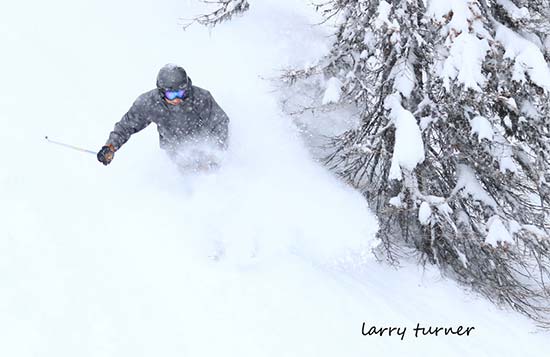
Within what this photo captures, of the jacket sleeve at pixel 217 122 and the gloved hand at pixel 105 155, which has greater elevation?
the jacket sleeve at pixel 217 122

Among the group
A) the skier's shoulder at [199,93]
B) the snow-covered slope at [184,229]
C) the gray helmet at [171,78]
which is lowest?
the snow-covered slope at [184,229]

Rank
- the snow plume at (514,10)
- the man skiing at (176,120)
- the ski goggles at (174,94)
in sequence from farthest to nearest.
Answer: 1. the snow plume at (514,10)
2. the man skiing at (176,120)
3. the ski goggles at (174,94)

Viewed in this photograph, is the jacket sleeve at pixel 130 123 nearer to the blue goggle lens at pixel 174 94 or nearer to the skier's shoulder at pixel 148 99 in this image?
the skier's shoulder at pixel 148 99

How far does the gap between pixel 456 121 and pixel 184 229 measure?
4014 millimetres

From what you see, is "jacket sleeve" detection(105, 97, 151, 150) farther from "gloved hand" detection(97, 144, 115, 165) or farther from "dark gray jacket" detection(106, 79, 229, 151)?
"gloved hand" detection(97, 144, 115, 165)

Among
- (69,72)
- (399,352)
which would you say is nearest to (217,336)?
(399,352)

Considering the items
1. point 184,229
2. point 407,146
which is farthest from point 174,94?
point 407,146

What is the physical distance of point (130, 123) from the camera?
603cm

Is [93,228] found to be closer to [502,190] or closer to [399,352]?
[399,352]

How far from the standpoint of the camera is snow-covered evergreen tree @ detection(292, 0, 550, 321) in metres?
5.71

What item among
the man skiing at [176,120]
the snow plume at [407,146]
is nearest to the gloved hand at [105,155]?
the man skiing at [176,120]

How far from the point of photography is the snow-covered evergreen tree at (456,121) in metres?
5.71

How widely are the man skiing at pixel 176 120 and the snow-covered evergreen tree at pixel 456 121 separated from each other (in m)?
1.94

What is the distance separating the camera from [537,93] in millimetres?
6211
